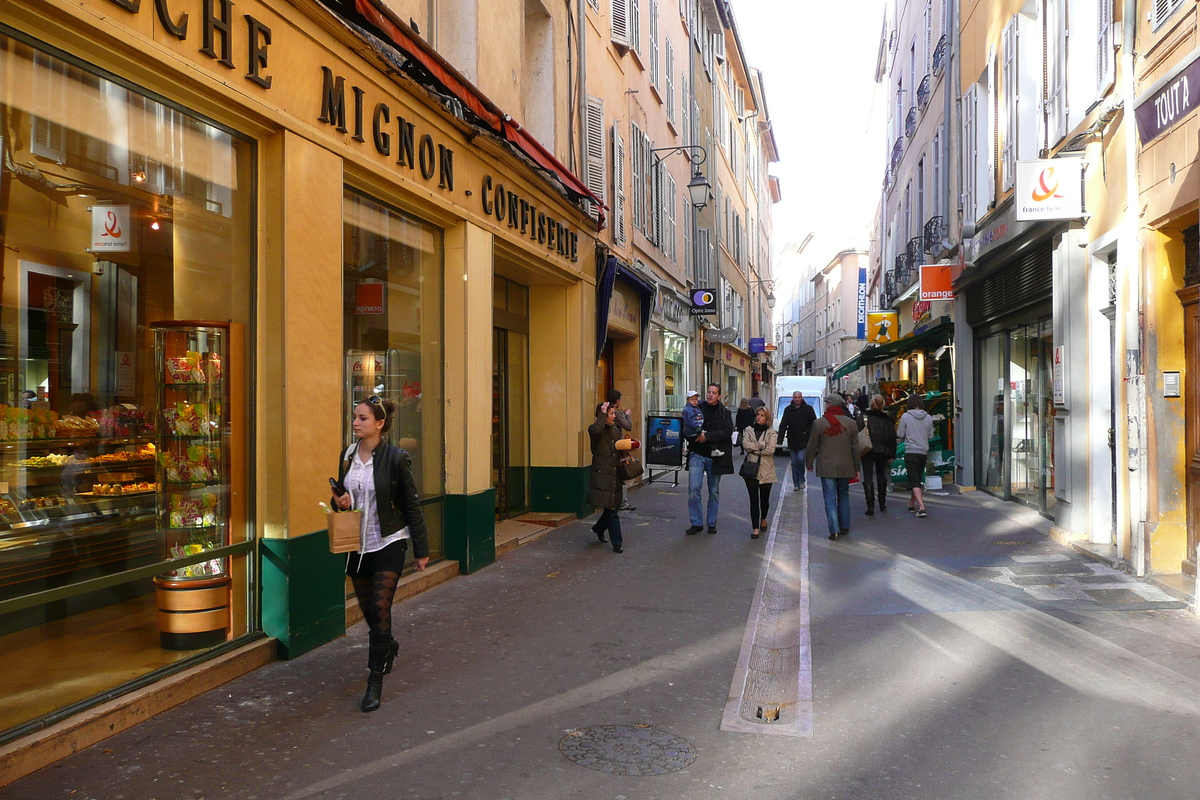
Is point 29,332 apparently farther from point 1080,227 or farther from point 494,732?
point 1080,227

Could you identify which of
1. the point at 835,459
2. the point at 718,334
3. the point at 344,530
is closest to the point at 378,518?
the point at 344,530

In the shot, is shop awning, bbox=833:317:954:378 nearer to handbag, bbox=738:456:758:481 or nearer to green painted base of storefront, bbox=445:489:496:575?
handbag, bbox=738:456:758:481

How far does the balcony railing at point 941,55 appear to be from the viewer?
17514mm

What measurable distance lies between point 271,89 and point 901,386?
1605 cm

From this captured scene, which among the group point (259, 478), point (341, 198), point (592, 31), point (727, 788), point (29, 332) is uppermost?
point (592, 31)

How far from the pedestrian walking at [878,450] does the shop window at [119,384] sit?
979 centimetres

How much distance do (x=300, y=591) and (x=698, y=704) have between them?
2633mm

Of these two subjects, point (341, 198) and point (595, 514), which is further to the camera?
point (595, 514)

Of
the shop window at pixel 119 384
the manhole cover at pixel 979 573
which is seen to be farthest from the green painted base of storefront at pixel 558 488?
the shop window at pixel 119 384

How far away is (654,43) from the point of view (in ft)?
63.0

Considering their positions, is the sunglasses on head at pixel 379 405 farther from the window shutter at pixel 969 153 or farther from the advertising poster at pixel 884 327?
the advertising poster at pixel 884 327

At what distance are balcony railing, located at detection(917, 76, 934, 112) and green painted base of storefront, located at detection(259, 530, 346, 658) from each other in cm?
1813

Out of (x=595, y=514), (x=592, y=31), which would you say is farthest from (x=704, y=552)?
(x=592, y=31)

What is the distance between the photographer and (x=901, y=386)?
19.3m
